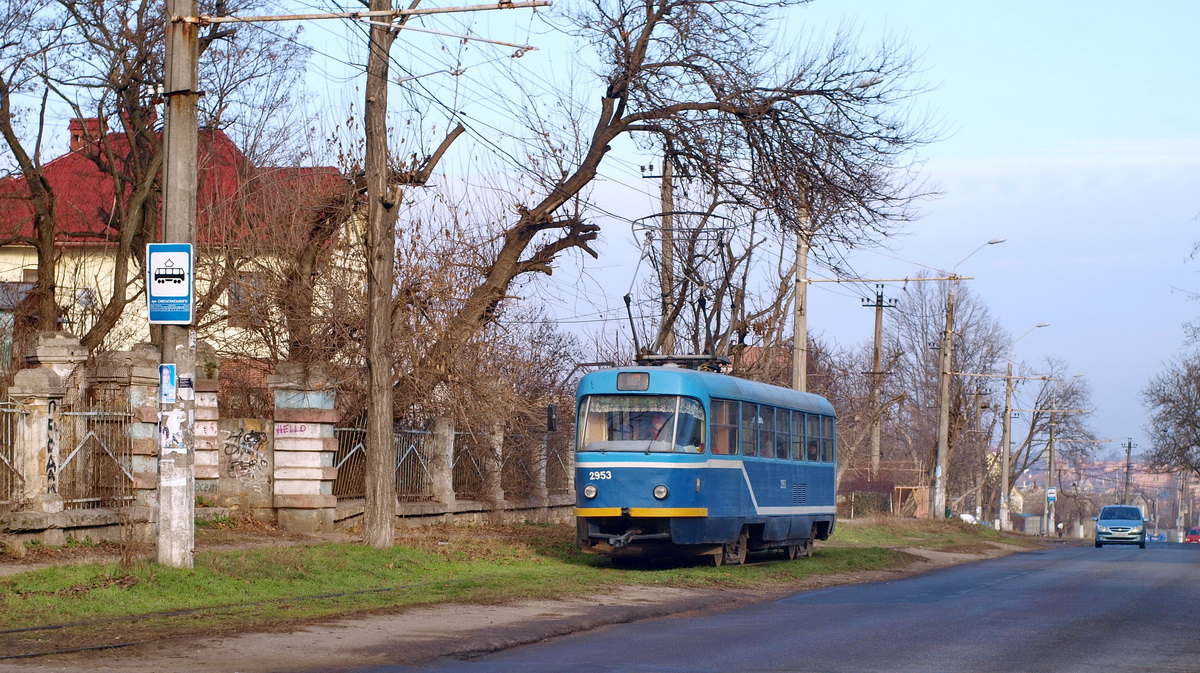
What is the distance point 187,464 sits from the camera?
13.5 metres

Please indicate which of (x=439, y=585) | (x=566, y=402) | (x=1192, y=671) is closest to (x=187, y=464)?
(x=439, y=585)

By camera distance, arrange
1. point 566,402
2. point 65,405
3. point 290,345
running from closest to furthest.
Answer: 1. point 65,405
2. point 290,345
3. point 566,402

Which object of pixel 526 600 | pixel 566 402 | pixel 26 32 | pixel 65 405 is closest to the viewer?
pixel 526 600

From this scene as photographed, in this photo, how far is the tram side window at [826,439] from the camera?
26.2m

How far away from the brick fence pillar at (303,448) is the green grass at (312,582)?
5.07 feet

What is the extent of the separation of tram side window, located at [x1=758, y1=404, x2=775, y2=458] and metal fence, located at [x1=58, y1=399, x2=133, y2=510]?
10.2 metres

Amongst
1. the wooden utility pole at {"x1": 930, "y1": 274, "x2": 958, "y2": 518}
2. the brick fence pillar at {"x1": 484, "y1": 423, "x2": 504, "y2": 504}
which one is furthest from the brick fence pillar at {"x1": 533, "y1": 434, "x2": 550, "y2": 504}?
the wooden utility pole at {"x1": 930, "y1": 274, "x2": 958, "y2": 518}

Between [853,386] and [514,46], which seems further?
[853,386]

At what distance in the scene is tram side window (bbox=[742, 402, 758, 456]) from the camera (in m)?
21.4

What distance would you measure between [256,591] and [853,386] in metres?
56.8

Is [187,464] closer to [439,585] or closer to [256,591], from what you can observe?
[256,591]

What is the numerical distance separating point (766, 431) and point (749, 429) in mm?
982

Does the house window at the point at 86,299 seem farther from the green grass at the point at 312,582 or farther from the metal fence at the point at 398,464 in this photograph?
the green grass at the point at 312,582

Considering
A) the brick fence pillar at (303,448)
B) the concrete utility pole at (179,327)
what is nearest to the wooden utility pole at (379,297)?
the brick fence pillar at (303,448)
